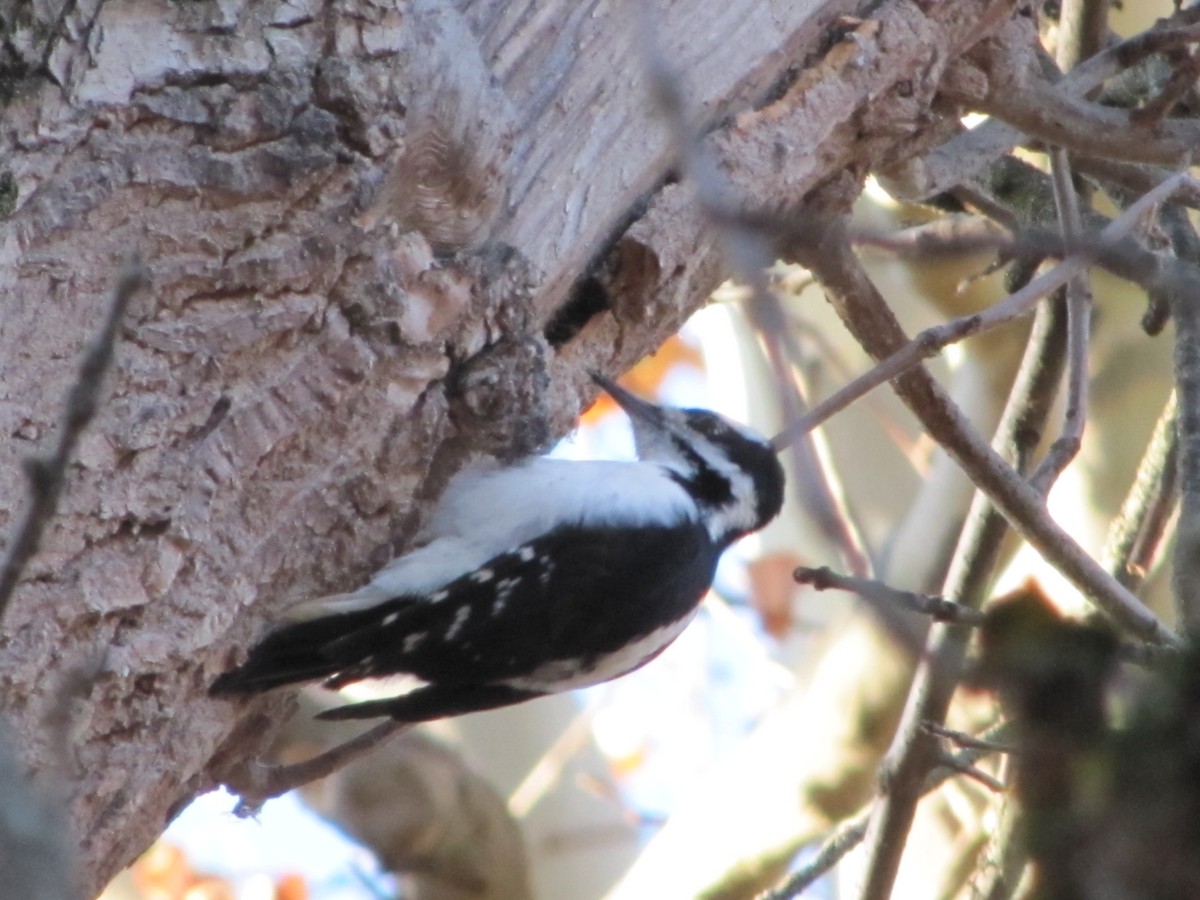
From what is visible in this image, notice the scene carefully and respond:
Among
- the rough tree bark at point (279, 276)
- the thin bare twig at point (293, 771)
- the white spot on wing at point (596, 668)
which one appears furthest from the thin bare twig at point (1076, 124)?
the thin bare twig at point (293, 771)

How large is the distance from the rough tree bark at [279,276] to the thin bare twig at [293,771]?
0.32ft

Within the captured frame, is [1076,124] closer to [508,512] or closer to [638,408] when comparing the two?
[638,408]

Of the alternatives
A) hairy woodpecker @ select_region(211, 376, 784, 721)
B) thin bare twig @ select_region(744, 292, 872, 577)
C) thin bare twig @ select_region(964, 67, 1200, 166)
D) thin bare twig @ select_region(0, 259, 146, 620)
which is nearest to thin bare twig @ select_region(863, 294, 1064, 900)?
thin bare twig @ select_region(964, 67, 1200, 166)

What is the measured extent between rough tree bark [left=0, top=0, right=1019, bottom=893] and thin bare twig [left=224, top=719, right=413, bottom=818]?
0.10 m

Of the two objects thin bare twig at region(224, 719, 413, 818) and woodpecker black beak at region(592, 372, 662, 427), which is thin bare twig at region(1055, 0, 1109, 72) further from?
thin bare twig at region(224, 719, 413, 818)

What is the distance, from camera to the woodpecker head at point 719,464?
3.56 meters

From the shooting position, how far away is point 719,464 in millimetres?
3656

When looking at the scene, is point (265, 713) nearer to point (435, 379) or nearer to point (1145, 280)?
point (435, 379)

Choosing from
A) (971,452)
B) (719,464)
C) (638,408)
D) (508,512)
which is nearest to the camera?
(971,452)

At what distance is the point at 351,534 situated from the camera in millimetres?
2711

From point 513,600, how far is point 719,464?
3.10ft

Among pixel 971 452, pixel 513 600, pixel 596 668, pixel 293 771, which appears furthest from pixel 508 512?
pixel 971 452

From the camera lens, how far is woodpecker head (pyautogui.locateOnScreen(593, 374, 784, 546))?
356 cm

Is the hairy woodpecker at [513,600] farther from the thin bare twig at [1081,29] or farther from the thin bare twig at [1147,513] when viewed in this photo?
the thin bare twig at [1081,29]
